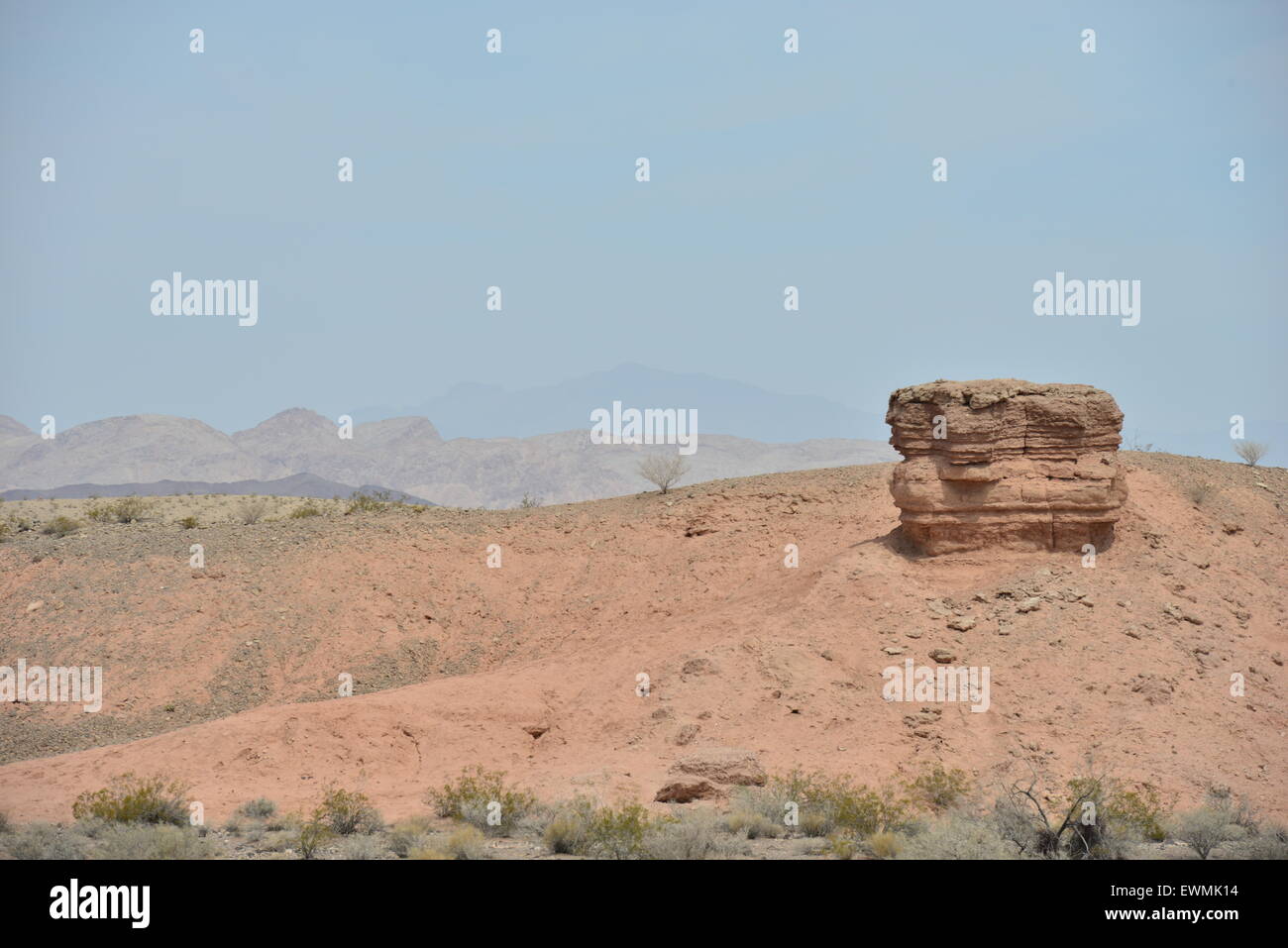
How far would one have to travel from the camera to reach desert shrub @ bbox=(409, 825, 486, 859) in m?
10.1

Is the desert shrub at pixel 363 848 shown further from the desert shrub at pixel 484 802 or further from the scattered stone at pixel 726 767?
the scattered stone at pixel 726 767

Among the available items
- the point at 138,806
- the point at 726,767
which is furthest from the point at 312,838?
the point at 726,767

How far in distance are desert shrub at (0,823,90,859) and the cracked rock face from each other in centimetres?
1066

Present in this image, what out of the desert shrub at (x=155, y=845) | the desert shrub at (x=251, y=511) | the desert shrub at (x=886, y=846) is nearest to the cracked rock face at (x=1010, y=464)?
the desert shrub at (x=886, y=846)

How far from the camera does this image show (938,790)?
491 inches

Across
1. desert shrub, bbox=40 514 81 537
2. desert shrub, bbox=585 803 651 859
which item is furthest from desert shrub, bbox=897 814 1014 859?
desert shrub, bbox=40 514 81 537

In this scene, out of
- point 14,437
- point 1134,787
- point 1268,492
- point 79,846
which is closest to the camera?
point 79,846

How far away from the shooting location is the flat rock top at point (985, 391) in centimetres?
1603

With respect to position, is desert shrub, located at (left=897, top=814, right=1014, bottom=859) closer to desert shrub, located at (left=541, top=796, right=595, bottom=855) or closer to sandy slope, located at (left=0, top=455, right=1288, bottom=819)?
sandy slope, located at (left=0, top=455, right=1288, bottom=819)

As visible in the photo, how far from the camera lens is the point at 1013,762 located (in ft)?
43.3

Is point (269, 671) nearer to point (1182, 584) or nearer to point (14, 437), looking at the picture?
point (1182, 584)

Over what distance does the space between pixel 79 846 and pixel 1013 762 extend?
932cm

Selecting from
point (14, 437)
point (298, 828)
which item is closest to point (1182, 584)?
point (298, 828)

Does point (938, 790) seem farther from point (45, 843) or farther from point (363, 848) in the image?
point (45, 843)
